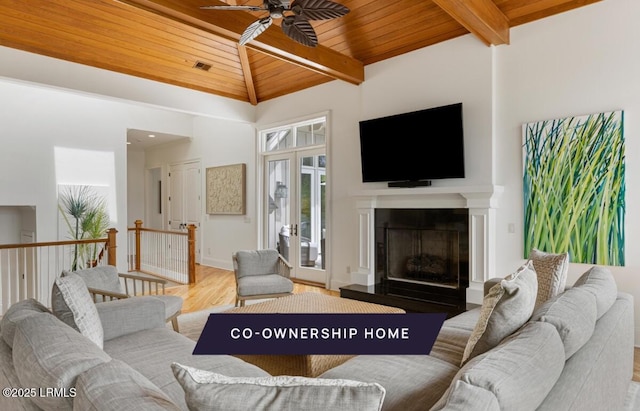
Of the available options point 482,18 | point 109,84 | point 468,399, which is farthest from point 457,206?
point 109,84

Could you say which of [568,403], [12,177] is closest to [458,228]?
[568,403]

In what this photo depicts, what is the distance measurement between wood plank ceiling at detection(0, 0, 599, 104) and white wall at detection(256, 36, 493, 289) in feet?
0.55

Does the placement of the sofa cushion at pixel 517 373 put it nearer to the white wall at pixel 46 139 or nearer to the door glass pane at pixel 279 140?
the door glass pane at pixel 279 140

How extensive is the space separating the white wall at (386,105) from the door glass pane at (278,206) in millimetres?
787

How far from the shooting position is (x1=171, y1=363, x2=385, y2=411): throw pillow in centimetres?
89

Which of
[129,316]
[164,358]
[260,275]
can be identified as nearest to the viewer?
[164,358]

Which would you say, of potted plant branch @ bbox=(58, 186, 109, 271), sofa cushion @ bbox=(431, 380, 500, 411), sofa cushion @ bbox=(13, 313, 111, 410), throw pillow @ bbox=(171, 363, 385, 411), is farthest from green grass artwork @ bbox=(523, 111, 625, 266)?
potted plant branch @ bbox=(58, 186, 109, 271)

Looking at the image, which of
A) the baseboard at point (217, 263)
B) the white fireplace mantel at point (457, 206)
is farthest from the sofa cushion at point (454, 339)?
the baseboard at point (217, 263)

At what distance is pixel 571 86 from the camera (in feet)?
12.3

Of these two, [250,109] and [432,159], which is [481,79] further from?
[250,109]

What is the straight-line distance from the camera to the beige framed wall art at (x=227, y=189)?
7.24 m

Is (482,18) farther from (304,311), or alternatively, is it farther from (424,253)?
(304,311)

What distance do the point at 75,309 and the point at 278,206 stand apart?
4849 millimetres

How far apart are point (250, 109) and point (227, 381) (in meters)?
6.31
